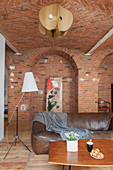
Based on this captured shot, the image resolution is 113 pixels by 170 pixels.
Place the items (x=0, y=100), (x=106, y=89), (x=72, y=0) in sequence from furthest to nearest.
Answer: (x=106, y=89), (x=0, y=100), (x=72, y=0)

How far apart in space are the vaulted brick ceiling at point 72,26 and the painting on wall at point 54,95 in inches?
75.2

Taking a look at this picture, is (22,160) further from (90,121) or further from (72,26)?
(72,26)

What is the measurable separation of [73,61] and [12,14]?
3.29 m

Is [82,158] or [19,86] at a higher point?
[19,86]

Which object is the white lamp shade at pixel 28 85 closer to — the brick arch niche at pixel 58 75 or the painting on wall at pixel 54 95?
the painting on wall at pixel 54 95

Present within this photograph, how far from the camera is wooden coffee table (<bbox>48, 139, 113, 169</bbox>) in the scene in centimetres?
159

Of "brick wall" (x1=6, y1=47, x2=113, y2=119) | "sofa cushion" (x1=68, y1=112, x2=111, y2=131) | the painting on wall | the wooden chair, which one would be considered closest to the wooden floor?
"sofa cushion" (x1=68, y1=112, x2=111, y2=131)

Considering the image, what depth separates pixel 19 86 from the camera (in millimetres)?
5426

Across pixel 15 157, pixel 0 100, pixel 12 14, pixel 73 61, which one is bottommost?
pixel 15 157

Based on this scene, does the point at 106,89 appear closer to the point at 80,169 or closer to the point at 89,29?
the point at 89,29

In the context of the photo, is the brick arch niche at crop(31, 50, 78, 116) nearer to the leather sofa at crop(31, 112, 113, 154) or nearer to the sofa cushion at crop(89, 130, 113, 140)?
the leather sofa at crop(31, 112, 113, 154)

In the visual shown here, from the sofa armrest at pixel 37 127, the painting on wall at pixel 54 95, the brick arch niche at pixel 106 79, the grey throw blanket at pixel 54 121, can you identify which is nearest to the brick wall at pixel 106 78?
the brick arch niche at pixel 106 79

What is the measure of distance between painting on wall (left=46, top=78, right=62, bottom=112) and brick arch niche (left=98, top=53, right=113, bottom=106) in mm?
1807

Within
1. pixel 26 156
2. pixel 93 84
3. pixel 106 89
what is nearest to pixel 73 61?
pixel 93 84
